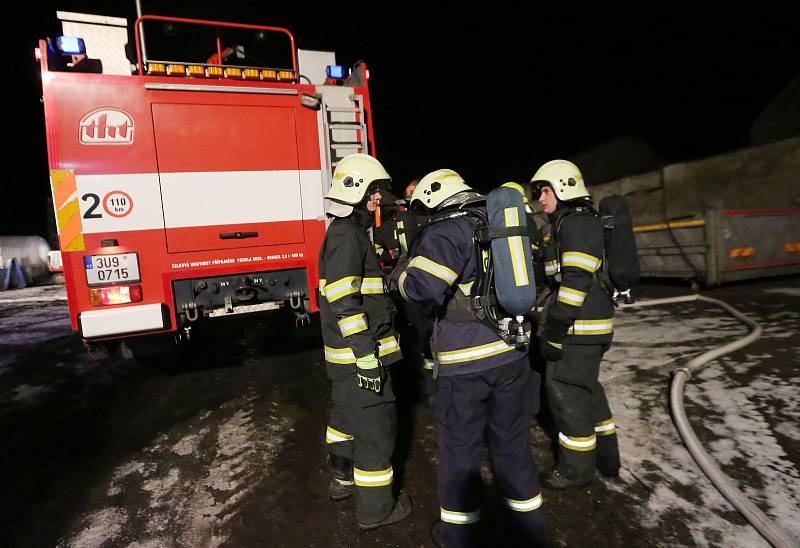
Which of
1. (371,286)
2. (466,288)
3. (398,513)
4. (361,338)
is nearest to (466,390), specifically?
(466,288)

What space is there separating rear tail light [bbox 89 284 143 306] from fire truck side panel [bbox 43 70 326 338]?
0.05 m

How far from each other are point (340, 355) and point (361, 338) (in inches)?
11.6

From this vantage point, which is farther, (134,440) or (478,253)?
(134,440)

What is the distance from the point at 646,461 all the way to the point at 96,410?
15.4 feet

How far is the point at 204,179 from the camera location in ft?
12.5

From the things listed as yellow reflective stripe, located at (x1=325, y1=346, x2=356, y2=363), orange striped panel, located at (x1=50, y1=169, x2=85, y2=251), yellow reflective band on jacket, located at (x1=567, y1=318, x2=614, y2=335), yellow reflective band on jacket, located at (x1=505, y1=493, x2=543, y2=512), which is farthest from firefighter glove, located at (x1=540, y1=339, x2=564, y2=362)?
orange striped panel, located at (x1=50, y1=169, x2=85, y2=251)

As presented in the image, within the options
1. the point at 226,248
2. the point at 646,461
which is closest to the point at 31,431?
the point at 226,248

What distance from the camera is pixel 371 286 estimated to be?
2.52 metres

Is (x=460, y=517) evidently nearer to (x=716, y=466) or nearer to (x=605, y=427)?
(x=605, y=427)

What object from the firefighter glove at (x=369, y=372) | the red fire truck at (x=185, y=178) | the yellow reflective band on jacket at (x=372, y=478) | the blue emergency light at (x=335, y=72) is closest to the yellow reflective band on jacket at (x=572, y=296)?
the firefighter glove at (x=369, y=372)

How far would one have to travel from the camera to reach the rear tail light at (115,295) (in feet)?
11.8

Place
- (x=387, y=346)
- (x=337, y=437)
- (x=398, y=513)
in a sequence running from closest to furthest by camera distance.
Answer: (x=398, y=513) → (x=387, y=346) → (x=337, y=437)

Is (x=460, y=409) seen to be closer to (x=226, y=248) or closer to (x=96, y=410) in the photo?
(x=226, y=248)

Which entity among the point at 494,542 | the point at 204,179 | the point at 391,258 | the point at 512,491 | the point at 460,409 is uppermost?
the point at 204,179
